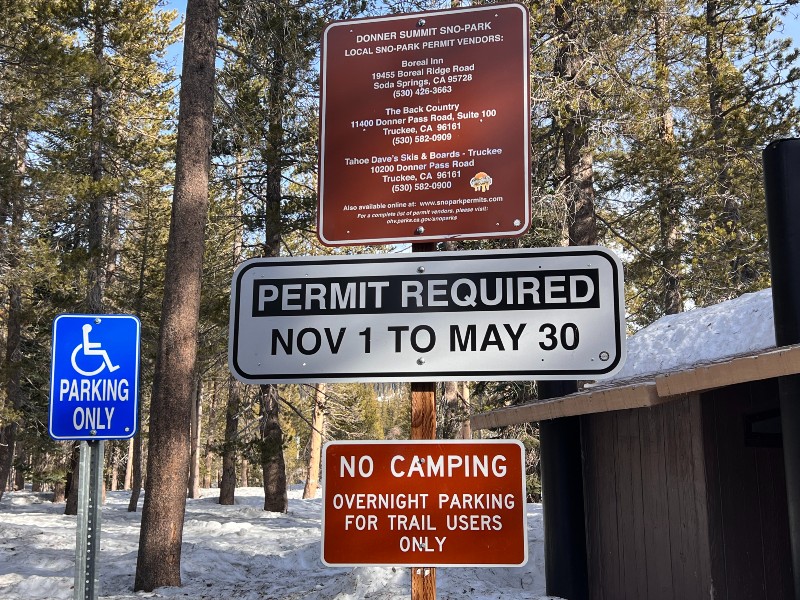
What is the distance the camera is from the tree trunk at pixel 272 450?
17.7 metres

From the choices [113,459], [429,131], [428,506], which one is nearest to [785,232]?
[429,131]

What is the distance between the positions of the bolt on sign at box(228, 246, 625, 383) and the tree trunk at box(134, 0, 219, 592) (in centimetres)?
858

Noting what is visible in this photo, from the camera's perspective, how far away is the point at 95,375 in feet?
12.5

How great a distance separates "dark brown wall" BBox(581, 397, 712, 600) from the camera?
25.7 ft

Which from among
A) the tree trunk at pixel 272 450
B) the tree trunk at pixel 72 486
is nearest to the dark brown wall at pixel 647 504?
the tree trunk at pixel 272 450

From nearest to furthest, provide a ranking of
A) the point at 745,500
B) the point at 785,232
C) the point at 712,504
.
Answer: the point at 785,232
the point at 712,504
the point at 745,500

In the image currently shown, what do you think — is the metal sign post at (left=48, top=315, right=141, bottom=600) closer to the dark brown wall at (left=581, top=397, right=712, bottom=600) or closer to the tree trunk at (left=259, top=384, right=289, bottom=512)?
the dark brown wall at (left=581, top=397, right=712, bottom=600)

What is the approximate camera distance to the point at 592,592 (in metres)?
9.96

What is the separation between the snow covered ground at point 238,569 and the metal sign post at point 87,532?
6.69m

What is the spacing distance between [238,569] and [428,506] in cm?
1165

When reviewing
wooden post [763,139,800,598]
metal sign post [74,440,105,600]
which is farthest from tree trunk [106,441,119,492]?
metal sign post [74,440,105,600]

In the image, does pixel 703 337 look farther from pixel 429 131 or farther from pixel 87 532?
pixel 87 532

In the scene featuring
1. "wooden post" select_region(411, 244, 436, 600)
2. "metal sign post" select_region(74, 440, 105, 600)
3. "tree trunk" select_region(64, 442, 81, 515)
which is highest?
"wooden post" select_region(411, 244, 436, 600)

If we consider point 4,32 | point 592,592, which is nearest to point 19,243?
point 4,32
